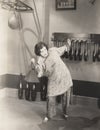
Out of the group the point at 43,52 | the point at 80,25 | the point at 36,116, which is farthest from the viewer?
the point at 80,25

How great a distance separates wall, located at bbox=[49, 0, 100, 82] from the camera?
138 cm

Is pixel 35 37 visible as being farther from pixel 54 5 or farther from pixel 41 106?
pixel 41 106

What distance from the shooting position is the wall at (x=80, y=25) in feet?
4.52

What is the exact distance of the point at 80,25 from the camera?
1.40 metres

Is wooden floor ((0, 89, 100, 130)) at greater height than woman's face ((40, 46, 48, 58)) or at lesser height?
lesser

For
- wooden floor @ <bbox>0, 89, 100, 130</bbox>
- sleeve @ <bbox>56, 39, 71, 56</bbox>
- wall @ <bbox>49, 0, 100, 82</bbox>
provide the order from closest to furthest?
wooden floor @ <bbox>0, 89, 100, 130</bbox>
sleeve @ <bbox>56, 39, 71, 56</bbox>
wall @ <bbox>49, 0, 100, 82</bbox>

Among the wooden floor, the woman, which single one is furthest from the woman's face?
the wooden floor

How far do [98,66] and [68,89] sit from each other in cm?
27

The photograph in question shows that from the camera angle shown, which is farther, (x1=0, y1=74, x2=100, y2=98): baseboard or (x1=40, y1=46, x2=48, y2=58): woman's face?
(x1=0, y1=74, x2=100, y2=98): baseboard

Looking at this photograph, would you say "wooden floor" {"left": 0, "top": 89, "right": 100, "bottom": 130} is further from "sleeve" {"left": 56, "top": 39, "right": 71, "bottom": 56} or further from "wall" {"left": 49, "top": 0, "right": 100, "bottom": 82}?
"sleeve" {"left": 56, "top": 39, "right": 71, "bottom": 56}

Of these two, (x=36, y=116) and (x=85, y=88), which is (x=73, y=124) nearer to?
(x=36, y=116)

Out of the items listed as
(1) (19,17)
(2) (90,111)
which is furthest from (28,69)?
(2) (90,111)

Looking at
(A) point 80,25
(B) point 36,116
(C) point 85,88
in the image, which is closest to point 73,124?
(B) point 36,116

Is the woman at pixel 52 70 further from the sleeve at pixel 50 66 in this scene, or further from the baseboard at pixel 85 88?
the baseboard at pixel 85 88
